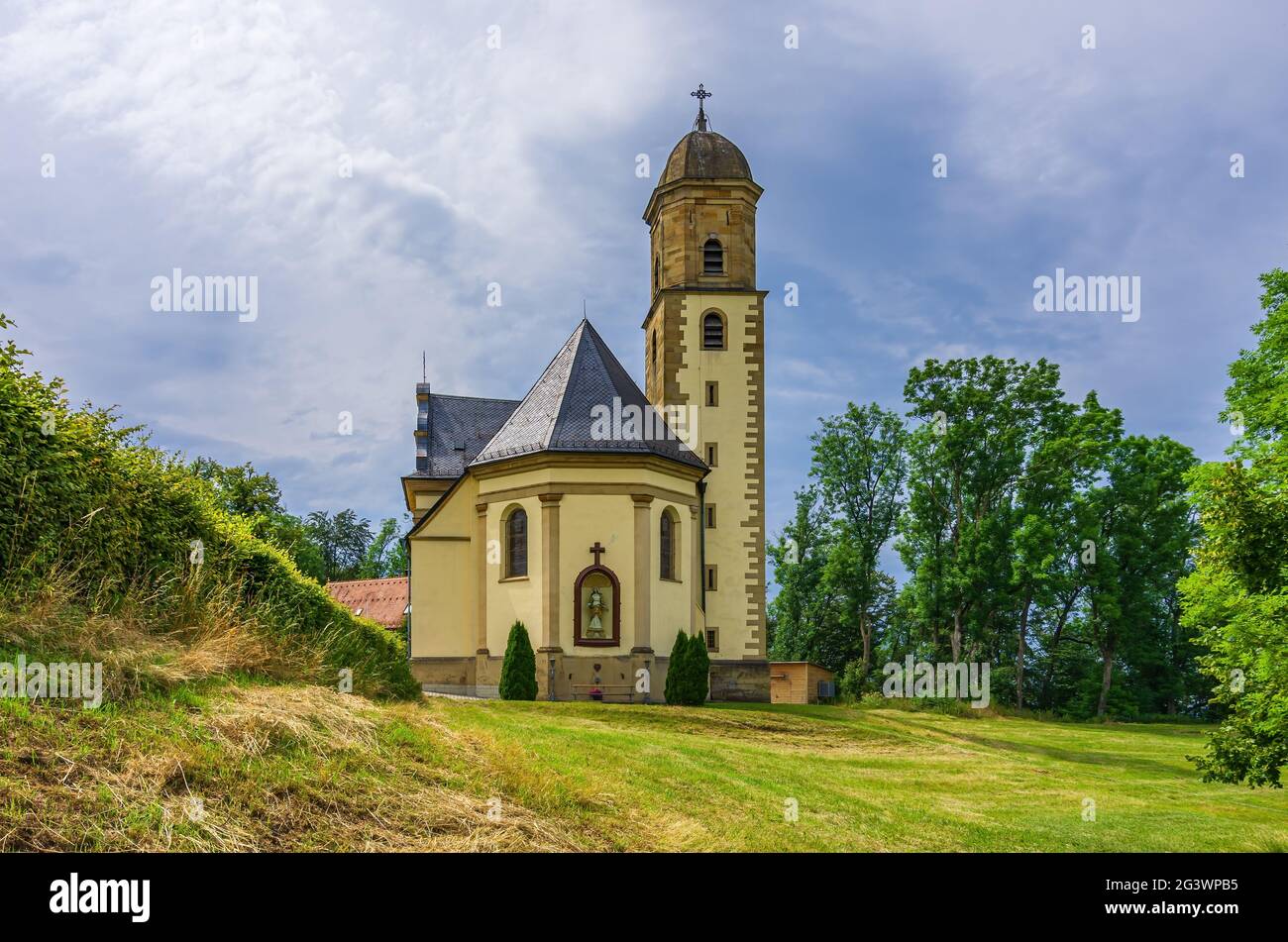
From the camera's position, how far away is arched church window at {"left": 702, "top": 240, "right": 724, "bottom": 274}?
35.8 m

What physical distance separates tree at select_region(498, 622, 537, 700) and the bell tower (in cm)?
726

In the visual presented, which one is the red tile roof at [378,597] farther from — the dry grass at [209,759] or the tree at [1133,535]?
the dry grass at [209,759]

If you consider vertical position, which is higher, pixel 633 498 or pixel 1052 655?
pixel 633 498

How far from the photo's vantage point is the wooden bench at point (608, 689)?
2731 cm

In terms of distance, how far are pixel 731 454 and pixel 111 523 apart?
2600 centimetres

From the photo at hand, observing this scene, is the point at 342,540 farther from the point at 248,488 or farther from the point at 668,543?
the point at 668,543

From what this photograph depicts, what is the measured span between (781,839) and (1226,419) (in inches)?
684

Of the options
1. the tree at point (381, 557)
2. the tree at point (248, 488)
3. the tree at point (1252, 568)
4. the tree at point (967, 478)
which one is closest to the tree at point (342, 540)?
the tree at point (381, 557)

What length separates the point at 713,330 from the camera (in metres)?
35.3

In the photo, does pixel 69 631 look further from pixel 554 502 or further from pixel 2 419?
pixel 554 502

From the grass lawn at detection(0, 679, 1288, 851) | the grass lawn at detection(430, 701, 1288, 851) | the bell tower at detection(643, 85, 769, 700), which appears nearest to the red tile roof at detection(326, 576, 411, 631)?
the bell tower at detection(643, 85, 769, 700)

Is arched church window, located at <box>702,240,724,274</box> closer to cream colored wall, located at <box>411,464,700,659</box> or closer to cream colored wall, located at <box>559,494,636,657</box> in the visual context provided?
cream colored wall, located at <box>411,464,700,659</box>

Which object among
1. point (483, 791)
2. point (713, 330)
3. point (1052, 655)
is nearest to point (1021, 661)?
point (1052, 655)
